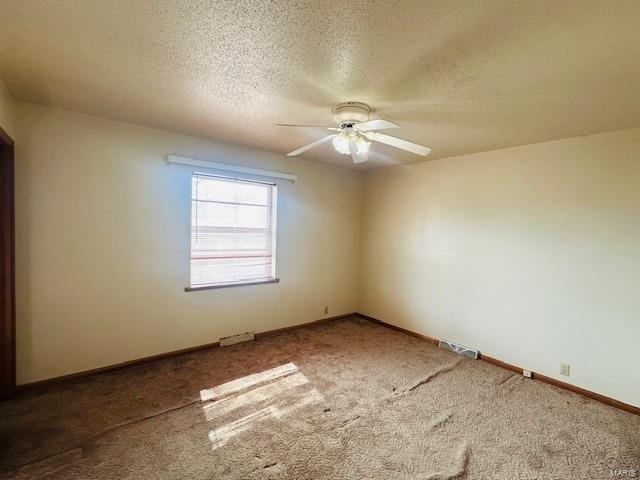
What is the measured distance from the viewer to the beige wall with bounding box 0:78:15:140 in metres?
2.08

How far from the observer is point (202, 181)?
3.32 meters

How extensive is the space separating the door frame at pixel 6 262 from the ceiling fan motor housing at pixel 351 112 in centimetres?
246

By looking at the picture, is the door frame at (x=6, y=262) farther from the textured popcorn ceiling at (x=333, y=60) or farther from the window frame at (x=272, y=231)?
the window frame at (x=272, y=231)

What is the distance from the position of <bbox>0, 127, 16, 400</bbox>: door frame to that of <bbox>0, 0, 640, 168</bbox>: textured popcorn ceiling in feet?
1.91

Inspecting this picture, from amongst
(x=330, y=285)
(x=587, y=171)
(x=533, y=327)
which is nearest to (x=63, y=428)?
(x=330, y=285)

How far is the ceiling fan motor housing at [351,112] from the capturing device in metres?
2.15

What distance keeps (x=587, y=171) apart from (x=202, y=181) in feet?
12.3

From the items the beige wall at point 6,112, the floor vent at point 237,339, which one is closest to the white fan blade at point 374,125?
the beige wall at point 6,112

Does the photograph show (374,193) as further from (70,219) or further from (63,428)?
(63,428)

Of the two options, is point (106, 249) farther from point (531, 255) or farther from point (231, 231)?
point (531, 255)

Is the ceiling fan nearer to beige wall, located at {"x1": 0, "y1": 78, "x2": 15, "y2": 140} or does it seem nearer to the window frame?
the window frame

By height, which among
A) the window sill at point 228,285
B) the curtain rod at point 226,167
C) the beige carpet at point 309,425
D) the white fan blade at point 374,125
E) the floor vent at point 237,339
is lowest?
the beige carpet at point 309,425

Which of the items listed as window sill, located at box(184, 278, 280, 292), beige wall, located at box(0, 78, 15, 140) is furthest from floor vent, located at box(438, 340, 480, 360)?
beige wall, located at box(0, 78, 15, 140)

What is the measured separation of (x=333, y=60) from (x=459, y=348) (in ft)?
11.0
